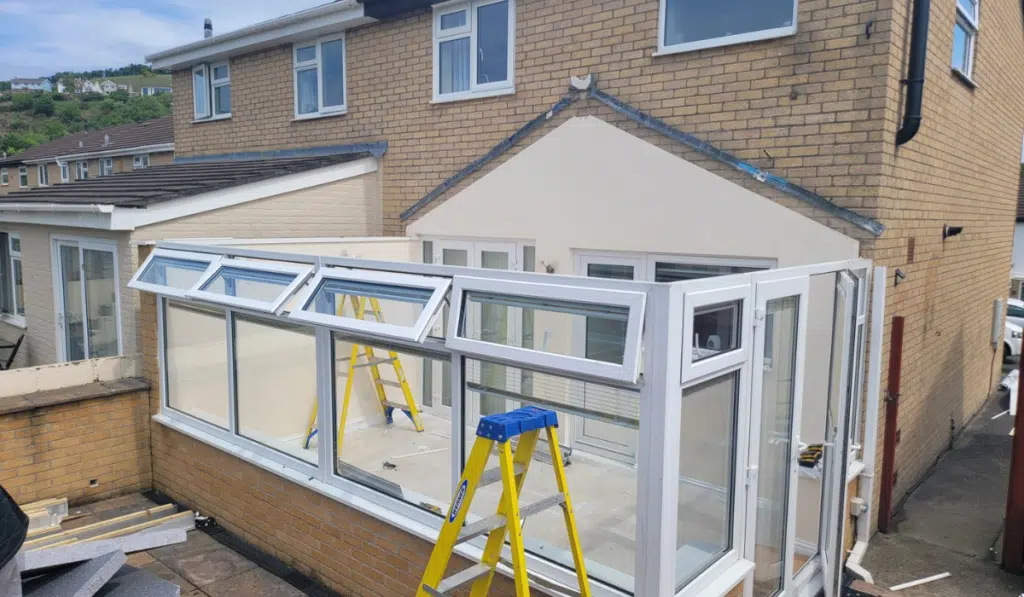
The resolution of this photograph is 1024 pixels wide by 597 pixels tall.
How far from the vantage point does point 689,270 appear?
622 cm

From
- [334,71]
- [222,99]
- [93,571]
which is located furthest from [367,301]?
[222,99]

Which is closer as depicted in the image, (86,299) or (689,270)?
(689,270)

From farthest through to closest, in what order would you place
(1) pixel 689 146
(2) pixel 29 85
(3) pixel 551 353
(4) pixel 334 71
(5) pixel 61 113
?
(2) pixel 29 85, (5) pixel 61 113, (4) pixel 334 71, (1) pixel 689 146, (3) pixel 551 353

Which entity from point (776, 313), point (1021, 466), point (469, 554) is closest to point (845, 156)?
point (776, 313)

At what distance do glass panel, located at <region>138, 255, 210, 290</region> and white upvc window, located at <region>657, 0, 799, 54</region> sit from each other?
449 centimetres

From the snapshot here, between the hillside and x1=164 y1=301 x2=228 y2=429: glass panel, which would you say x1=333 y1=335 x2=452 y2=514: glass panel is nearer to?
x1=164 y1=301 x2=228 y2=429: glass panel

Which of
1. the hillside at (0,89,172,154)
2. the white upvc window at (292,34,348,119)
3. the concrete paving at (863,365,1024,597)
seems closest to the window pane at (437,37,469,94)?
the white upvc window at (292,34,348,119)

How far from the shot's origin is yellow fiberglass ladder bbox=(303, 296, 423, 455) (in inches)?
194

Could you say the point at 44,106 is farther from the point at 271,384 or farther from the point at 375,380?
the point at 375,380

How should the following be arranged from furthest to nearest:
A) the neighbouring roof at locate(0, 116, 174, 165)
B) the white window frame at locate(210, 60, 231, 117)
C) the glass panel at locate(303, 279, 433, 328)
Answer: the neighbouring roof at locate(0, 116, 174, 165)
the white window frame at locate(210, 60, 231, 117)
the glass panel at locate(303, 279, 433, 328)

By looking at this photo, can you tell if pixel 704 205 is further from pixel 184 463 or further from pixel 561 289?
pixel 184 463

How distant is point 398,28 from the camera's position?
8.80 m

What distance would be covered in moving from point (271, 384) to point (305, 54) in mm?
5870

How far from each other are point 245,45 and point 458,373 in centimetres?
851
